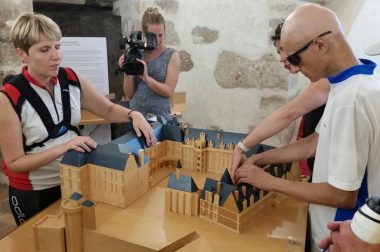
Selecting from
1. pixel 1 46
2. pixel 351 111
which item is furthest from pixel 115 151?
pixel 1 46

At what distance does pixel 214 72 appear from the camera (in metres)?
2.94

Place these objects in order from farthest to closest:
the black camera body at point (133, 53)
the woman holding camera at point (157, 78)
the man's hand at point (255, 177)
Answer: the woman holding camera at point (157, 78) < the black camera body at point (133, 53) < the man's hand at point (255, 177)

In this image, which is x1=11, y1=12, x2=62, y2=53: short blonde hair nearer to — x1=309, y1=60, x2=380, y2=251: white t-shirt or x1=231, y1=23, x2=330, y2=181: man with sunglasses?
x1=231, y1=23, x2=330, y2=181: man with sunglasses

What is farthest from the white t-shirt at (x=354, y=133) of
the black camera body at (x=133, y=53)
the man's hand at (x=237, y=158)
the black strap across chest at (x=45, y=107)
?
the black camera body at (x=133, y=53)

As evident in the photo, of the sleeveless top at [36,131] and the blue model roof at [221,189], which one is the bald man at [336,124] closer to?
the blue model roof at [221,189]

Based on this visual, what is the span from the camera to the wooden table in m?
1.04

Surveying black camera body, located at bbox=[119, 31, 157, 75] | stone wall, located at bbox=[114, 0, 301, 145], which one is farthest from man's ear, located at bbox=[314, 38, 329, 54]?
stone wall, located at bbox=[114, 0, 301, 145]

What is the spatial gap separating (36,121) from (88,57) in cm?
171

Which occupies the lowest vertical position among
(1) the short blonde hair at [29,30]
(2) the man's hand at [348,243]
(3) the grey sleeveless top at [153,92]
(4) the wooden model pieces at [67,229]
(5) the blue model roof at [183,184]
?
(4) the wooden model pieces at [67,229]

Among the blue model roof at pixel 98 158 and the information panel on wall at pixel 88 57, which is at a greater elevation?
the information panel on wall at pixel 88 57

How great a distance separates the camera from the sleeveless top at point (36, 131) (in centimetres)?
131

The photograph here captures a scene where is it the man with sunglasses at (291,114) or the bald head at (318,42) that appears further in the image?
the man with sunglasses at (291,114)

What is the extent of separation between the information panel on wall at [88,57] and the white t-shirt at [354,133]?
230 cm

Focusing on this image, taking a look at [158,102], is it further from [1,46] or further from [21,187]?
[1,46]
